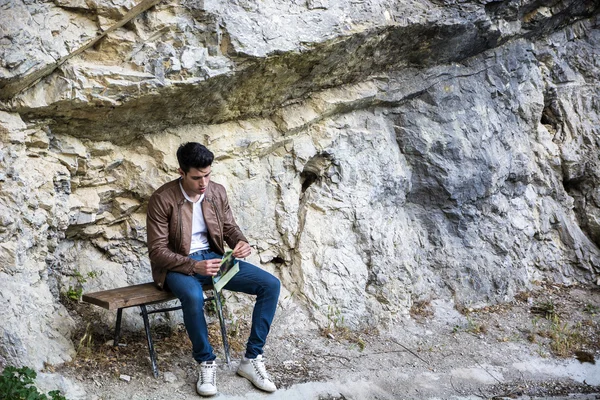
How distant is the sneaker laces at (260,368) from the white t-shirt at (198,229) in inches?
37.7

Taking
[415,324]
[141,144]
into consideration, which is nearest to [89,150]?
[141,144]

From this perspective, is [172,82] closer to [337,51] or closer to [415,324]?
[337,51]

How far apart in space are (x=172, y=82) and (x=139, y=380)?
237cm

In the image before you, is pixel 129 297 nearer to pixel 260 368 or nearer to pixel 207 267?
pixel 207 267

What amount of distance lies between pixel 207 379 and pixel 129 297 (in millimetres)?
813

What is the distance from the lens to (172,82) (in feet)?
18.3

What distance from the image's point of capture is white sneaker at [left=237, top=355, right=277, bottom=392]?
16.5 feet

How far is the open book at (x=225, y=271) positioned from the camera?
Answer: 4.99m

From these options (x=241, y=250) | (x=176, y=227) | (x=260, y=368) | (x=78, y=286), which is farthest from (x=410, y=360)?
(x=78, y=286)

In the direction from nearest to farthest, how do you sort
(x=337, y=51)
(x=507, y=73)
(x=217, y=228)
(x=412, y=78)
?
(x=217, y=228)
(x=337, y=51)
(x=412, y=78)
(x=507, y=73)

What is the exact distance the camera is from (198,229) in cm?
532

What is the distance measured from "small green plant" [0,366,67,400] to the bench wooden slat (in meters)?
0.71

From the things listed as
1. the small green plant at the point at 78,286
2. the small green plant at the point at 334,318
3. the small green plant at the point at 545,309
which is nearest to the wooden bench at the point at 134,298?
the small green plant at the point at 78,286

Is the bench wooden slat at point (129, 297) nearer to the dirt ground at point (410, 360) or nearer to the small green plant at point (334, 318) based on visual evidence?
the dirt ground at point (410, 360)
